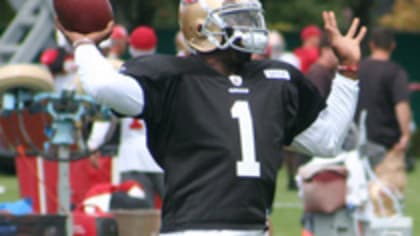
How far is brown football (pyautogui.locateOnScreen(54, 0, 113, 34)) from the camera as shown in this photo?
468 centimetres

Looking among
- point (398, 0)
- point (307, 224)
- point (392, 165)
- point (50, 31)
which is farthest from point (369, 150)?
point (398, 0)

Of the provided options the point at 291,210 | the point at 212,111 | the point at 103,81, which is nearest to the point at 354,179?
the point at 291,210

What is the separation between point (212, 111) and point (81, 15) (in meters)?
0.58

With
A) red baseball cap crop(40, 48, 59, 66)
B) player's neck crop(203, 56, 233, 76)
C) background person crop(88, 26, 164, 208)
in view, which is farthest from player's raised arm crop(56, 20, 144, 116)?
red baseball cap crop(40, 48, 59, 66)

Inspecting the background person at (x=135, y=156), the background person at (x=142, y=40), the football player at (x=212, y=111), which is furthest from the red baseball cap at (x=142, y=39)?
the football player at (x=212, y=111)

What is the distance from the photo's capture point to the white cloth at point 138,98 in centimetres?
451

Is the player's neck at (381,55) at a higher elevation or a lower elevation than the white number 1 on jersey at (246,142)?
lower

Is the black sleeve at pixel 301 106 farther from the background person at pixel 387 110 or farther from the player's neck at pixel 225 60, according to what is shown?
the background person at pixel 387 110

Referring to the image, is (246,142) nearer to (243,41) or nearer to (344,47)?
(243,41)

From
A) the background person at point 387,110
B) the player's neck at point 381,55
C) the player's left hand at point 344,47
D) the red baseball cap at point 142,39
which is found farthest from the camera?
the red baseball cap at point 142,39

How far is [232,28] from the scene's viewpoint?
484 centimetres

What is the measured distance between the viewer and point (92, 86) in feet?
14.8

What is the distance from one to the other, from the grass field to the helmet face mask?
22.5 feet

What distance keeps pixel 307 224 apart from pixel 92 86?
5.64 m
